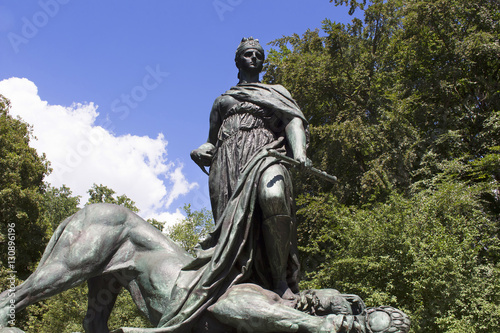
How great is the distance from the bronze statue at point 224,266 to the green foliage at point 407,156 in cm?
998

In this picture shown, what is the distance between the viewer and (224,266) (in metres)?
3.81

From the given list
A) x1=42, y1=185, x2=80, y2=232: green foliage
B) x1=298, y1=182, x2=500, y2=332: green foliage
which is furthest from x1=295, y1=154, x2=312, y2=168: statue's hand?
x1=42, y1=185, x2=80, y2=232: green foliage

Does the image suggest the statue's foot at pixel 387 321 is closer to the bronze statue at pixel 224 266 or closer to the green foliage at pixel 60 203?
the bronze statue at pixel 224 266

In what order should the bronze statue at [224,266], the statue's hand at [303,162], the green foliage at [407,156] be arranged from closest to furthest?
the bronze statue at [224,266], the statue's hand at [303,162], the green foliage at [407,156]

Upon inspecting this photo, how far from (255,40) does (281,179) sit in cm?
182

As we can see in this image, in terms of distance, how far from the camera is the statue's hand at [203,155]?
193 inches

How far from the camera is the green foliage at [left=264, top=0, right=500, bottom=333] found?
13633 millimetres

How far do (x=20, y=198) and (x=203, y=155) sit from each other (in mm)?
16976

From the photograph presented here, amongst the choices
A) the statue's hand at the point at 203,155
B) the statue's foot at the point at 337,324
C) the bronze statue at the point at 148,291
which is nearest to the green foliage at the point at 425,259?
the statue's hand at the point at 203,155

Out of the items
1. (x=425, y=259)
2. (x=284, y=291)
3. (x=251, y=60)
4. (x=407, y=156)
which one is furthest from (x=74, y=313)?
(x=284, y=291)

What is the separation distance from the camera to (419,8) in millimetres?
18750

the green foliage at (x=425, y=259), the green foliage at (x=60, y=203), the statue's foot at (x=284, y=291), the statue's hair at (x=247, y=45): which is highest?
the green foliage at (x=60, y=203)

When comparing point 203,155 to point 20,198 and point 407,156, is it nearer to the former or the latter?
point 407,156

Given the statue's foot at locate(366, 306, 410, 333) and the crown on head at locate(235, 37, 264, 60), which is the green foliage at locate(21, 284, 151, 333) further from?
the statue's foot at locate(366, 306, 410, 333)
